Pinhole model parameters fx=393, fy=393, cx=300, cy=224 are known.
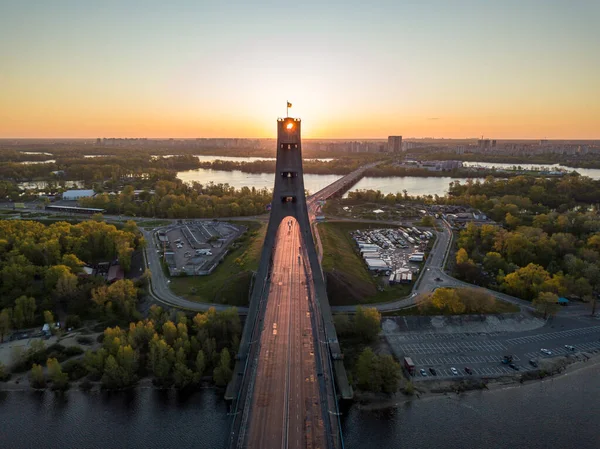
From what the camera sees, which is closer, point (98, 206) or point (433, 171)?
point (98, 206)

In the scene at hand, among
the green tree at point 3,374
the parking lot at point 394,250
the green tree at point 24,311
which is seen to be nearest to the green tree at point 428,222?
the parking lot at point 394,250

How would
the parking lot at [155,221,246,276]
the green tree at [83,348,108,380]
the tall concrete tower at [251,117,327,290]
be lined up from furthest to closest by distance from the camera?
the parking lot at [155,221,246,276], the tall concrete tower at [251,117,327,290], the green tree at [83,348,108,380]

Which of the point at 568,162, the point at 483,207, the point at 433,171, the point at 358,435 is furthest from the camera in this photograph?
the point at 568,162

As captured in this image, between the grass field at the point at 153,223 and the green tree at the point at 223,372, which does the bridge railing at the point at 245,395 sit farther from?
the grass field at the point at 153,223

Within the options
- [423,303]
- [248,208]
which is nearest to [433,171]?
[248,208]

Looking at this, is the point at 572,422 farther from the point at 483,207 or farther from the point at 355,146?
the point at 355,146

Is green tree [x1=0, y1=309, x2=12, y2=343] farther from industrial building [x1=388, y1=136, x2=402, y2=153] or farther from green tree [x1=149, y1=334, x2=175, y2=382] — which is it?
industrial building [x1=388, y1=136, x2=402, y2=153]

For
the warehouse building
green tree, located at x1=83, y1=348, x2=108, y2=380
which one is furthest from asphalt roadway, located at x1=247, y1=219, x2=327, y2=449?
the warehouse building
